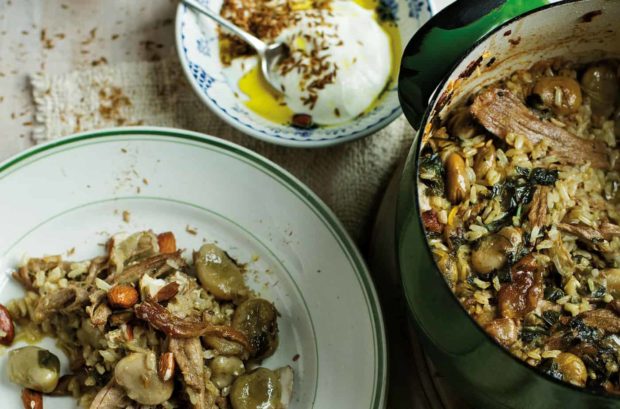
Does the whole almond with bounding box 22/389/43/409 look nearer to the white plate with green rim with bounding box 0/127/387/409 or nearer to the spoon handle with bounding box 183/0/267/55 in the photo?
the white plate with green rim with bounding box 0/127/387/409

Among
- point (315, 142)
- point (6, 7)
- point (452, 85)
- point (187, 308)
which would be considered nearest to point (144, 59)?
point (6, 7)

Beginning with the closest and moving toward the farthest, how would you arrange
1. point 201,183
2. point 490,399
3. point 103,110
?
point 490,399
point 201,183
point 103,110

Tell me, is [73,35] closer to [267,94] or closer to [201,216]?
[267,94]

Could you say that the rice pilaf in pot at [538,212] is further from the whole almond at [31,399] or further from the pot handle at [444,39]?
the whole almond at [31,399]

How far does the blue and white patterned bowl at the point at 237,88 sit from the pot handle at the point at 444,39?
0.38m

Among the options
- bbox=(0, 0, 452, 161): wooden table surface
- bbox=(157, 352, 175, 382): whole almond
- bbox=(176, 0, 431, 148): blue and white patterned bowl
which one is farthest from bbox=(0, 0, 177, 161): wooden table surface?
bbox=(157, 352, 175, 382): whole almond

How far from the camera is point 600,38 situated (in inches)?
56.1

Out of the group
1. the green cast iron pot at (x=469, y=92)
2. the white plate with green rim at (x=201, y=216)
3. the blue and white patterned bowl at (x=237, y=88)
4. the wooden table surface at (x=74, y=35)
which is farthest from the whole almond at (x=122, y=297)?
the wooden table surface at (x=74, y=35)

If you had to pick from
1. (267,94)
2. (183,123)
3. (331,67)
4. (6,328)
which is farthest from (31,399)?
(331,67)

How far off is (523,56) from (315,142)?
0.48m

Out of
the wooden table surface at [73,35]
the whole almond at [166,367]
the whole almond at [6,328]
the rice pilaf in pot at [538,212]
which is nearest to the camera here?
the rice pilaf in pot at [538,212]

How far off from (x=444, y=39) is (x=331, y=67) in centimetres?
54

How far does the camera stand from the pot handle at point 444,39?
126 centimetres

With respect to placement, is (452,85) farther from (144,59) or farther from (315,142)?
(144,59)
